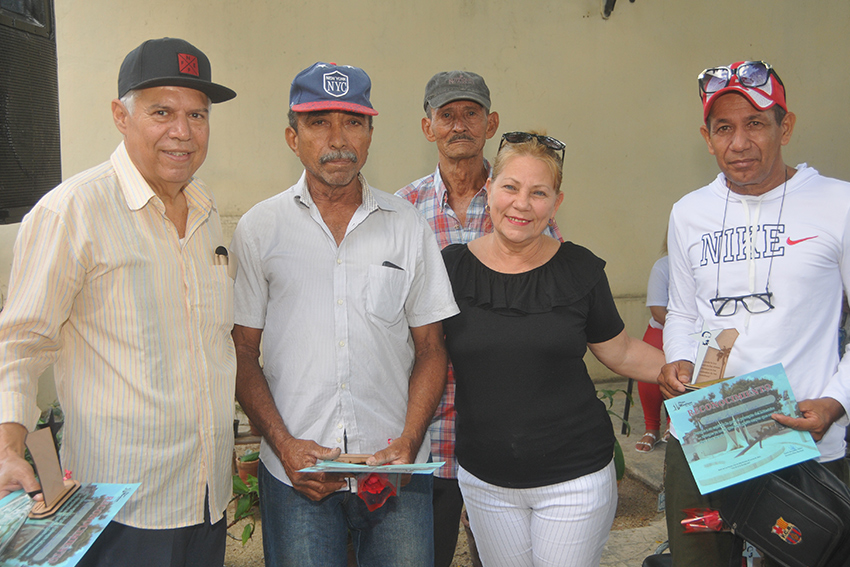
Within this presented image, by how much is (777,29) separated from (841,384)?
Answer: 6.33 metres

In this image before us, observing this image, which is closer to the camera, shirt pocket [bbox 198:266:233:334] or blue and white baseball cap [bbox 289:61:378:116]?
shirt pocket [bbox 198:266:233:334]

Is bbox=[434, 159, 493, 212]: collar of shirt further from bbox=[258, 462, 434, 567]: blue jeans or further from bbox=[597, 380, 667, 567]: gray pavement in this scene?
bbox=[597, 380, 667, 567]: gray pavement

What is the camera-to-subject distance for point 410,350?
2166 mm

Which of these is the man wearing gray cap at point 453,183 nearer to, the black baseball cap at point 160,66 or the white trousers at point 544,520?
the white trousers at point 544,520

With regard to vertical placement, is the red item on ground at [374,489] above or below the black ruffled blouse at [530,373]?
below

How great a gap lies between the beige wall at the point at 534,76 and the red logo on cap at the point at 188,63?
3777mm

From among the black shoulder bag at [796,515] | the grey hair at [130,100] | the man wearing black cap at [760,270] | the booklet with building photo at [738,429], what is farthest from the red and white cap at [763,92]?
the grey hair at [130,100]

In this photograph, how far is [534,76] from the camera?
6.38m

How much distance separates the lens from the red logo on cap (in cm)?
175

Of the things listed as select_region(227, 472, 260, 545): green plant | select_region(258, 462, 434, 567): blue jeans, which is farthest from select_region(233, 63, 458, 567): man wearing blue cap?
select_region(227, 472, 260, 545): green plant

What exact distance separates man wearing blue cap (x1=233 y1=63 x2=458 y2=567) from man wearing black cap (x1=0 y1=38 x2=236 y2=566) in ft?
0.59

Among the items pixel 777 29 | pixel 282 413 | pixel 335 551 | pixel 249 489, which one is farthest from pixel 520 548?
pixel 777 29

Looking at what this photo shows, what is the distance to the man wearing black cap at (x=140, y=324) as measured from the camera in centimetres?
156

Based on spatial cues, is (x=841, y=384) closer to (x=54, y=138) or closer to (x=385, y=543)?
(x=385, y=543)
